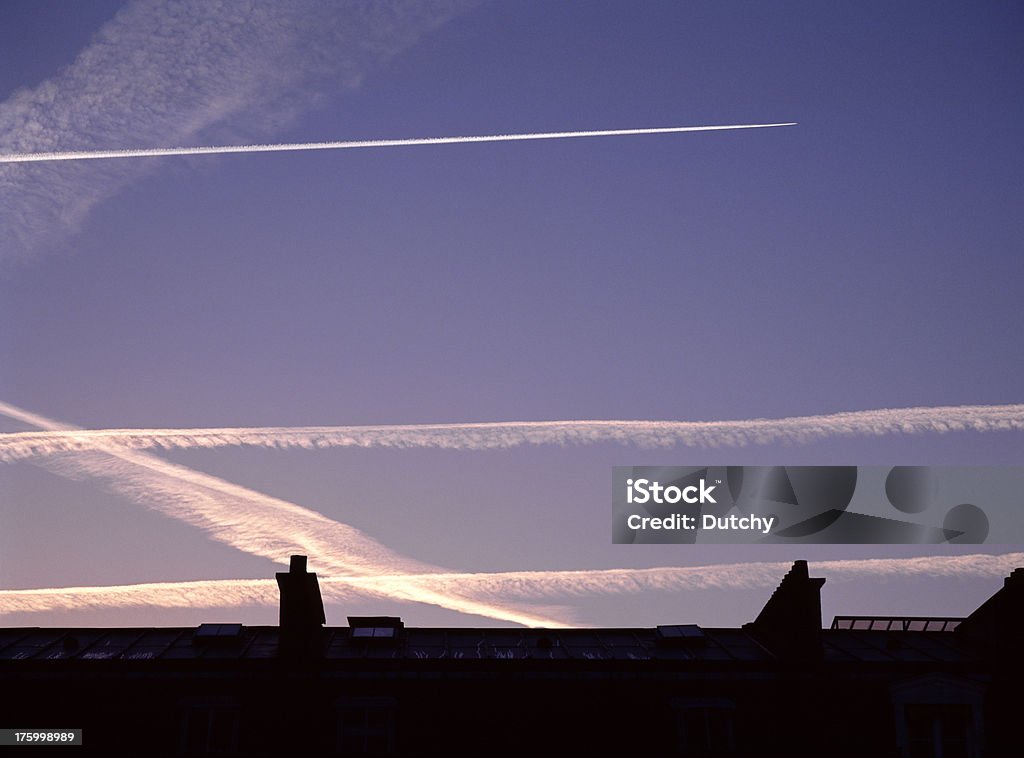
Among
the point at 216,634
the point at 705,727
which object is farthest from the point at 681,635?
the point at 216,634

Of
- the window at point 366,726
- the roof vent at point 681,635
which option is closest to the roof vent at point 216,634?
the window at point 366,726

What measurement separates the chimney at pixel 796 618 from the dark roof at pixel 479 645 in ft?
2.48

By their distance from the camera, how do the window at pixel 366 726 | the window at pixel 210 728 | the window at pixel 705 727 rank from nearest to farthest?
the window at pixel 210 728, the window at pixel 366 726, the window at pixel 705 727

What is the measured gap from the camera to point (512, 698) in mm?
41188

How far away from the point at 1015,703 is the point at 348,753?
904 inches

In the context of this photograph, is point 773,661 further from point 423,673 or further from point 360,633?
point 360,633

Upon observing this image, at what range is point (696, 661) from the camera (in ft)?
138

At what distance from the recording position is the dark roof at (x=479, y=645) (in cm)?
4272

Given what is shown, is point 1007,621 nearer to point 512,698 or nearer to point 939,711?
point 939,711

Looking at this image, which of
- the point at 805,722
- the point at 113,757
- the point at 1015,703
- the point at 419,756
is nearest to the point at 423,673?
the point at 419,756

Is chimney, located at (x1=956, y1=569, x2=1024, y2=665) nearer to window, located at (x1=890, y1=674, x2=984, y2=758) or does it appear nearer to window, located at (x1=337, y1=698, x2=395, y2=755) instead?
window, located at (x1=890, y1=674, x2=984, y2=758)

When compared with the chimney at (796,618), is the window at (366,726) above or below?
below

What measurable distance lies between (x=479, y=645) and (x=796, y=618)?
37.4 feet

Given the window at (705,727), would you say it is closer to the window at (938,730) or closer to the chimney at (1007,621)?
the window at (938,730)
